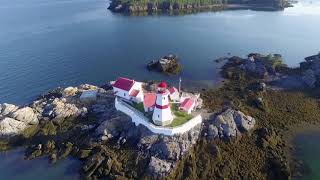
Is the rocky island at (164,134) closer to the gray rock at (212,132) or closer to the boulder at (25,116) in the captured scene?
the gray rock at (212,132)

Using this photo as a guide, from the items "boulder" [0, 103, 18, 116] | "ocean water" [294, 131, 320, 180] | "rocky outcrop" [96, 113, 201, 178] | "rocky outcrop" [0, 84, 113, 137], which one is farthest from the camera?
"boulder" [0, 103, 18, 116]

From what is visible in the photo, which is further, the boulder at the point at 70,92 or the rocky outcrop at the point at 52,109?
the boulder at the point at 70,92

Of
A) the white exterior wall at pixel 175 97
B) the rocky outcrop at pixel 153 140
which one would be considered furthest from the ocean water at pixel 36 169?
the white exterior wall at pixel 175 97

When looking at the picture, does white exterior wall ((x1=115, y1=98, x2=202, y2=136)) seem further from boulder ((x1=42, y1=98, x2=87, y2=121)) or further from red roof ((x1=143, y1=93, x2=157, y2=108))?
boulder ((x1=42, y1=98, x2=87, y2=121))

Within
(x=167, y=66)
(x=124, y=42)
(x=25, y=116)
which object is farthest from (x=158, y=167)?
(x=124, y=42)

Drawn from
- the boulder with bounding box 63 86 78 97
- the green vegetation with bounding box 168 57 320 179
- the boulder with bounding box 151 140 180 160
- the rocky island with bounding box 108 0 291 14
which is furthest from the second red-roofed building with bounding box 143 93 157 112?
the rocky island with bounding box 108 0 291 14

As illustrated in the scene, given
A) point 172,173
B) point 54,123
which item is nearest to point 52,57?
point 54,123

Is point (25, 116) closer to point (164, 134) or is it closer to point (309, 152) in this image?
point (164, 134)
